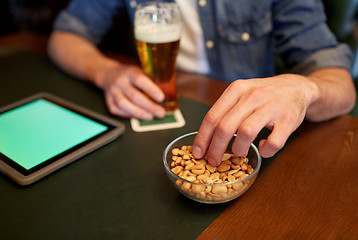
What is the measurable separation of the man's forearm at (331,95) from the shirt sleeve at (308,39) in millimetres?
55

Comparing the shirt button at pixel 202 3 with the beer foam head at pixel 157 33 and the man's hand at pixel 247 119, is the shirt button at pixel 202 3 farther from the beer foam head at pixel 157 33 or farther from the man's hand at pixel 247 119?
the man's hand at pixel 247 119

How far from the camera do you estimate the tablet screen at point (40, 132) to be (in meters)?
0.66

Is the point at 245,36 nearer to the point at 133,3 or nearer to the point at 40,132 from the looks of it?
the point at 133,3

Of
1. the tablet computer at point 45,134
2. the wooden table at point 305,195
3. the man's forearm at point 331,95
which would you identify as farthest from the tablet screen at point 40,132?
the man's forearm at point 331,95

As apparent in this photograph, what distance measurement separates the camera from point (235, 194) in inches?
20.7

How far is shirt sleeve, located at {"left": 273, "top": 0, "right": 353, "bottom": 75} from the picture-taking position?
96cm

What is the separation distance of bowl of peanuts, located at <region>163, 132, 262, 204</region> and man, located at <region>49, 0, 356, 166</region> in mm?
24

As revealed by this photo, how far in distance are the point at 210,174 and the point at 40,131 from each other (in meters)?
0.45

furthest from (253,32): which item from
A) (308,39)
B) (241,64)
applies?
(308,39)

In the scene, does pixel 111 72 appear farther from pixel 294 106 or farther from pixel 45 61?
pixel 294 106

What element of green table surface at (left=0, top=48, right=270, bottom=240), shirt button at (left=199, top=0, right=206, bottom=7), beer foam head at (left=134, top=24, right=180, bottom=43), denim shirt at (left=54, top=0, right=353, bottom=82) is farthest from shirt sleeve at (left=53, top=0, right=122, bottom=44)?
green table surface at (left=0, top=48, right=270, bottom=240)

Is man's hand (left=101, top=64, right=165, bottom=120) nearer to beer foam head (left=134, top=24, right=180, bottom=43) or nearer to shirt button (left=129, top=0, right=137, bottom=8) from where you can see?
beer foam head (left=134, top=24, right=180, bottom=43)

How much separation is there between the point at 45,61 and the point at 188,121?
759 millimetres

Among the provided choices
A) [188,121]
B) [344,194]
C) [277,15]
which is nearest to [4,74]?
[188,121]
